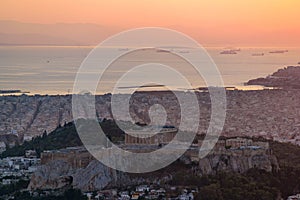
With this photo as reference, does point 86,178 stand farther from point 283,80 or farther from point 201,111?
point 283,80

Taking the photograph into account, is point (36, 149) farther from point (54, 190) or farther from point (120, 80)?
point (120, 80)

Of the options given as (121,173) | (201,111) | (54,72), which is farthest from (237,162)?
(54,72)

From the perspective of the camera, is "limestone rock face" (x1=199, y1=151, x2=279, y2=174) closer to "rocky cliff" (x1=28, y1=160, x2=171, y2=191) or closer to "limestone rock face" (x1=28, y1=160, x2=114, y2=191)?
"rocky cliff" (x1=28, y1=160, x2=171, y2=191)

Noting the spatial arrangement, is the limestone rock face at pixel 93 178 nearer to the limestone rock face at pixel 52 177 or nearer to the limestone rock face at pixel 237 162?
the limestone rock face at pixel 52 177

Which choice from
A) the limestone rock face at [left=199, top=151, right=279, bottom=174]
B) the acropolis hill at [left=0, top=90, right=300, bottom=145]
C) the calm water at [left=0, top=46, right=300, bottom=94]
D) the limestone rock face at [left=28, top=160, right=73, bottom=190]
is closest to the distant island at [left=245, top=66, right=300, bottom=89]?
the calm water at [left=0, top=46, right=300, bottom=94]

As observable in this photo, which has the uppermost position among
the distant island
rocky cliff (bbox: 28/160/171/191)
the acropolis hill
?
the distant island

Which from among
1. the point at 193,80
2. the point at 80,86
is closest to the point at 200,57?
the point at 193,80
